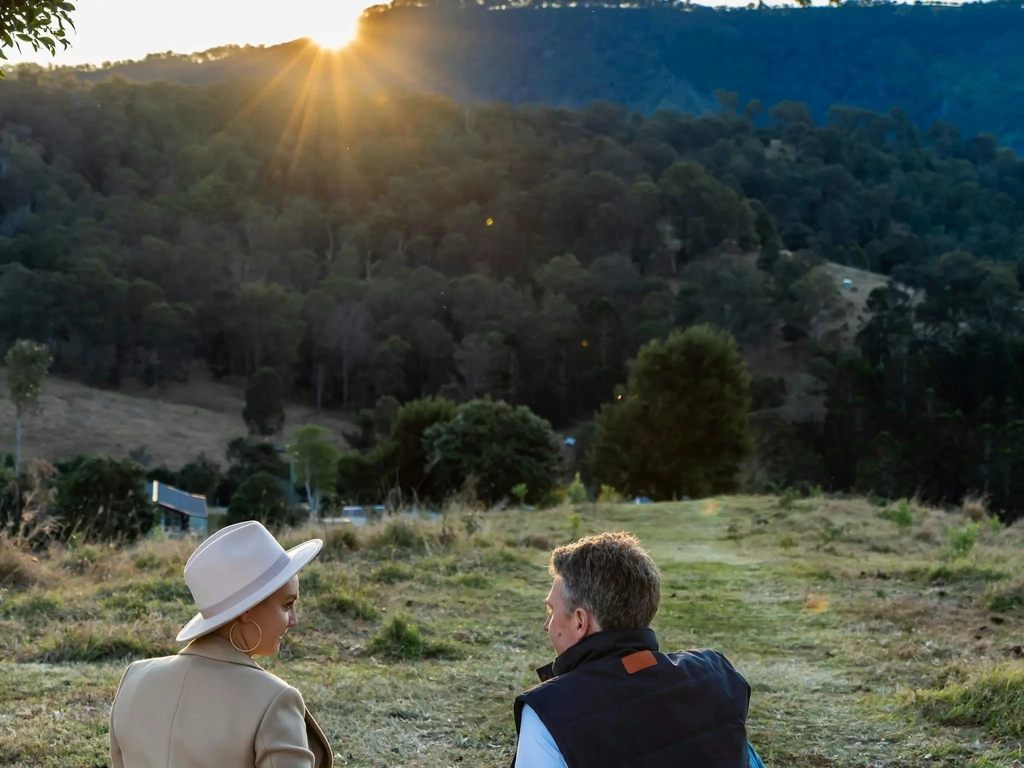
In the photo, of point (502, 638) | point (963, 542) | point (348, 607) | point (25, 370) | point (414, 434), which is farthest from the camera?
point (25, 370)

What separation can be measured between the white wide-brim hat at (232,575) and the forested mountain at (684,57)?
131m

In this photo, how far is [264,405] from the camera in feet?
173

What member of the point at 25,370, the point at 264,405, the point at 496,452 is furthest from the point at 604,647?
the point at 264,405

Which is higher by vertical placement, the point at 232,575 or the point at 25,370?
the point at 232,575

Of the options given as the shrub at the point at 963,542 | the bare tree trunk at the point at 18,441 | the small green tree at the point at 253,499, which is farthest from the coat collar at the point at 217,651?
the bare tree trunk at the point at 18,441

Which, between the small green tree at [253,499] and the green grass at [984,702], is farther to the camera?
the small green tree at [253,499]

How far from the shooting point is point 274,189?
79312mm

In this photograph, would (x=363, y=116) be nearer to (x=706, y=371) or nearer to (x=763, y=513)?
(x=706, y=371)

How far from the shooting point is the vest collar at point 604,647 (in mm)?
1932

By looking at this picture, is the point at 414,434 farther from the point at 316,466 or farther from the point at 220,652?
the point at 220,652

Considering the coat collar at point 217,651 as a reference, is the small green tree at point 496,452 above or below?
below

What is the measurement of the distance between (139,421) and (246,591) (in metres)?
51.4

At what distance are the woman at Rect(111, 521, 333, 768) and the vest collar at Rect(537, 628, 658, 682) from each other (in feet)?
1.66

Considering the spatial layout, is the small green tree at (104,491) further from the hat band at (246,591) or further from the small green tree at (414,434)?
the hat band at (246,591)
